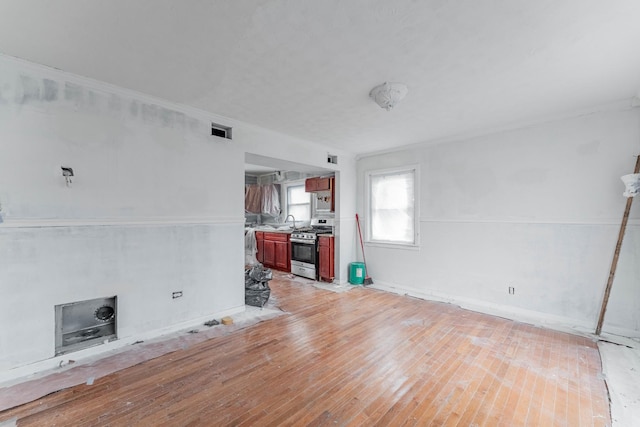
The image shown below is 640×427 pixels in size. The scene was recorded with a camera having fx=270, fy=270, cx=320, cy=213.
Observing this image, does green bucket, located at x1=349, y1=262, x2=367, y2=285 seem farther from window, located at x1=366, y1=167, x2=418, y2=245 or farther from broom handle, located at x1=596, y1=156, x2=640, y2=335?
broom handle, located at x1=596, y1=156, x2=640, y2=335

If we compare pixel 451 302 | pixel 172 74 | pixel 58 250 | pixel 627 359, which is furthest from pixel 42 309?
pixel 627 359

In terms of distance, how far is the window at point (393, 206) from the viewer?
15.5 feet

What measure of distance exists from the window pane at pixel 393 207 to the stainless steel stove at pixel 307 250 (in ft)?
3.26

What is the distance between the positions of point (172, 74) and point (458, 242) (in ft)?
13.7

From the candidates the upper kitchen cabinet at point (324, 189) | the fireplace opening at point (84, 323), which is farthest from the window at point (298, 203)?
the fireplace opening at point (84, 323)

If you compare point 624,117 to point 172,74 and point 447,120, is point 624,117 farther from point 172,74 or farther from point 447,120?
point 172,74

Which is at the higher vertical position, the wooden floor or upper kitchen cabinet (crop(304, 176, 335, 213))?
upper kitchen cabinet (crop(304, 176, 335, 213))

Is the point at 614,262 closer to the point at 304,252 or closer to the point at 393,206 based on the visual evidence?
the point at 393,206

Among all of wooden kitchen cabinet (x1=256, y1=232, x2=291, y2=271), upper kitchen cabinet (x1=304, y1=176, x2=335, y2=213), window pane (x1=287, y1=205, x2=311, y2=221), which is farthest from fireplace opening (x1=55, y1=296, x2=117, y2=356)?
window pane (x1=287, y1=205, x2=311, y2=221)

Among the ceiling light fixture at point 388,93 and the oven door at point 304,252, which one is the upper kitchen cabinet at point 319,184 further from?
the ceiling light fixture at point 388,93

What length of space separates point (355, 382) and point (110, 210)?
274cm

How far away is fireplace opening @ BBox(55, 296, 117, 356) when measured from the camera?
2.41 m

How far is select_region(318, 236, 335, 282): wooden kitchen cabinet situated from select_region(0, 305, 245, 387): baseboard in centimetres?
239

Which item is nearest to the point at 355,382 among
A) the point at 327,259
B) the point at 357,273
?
the point at 357,273
